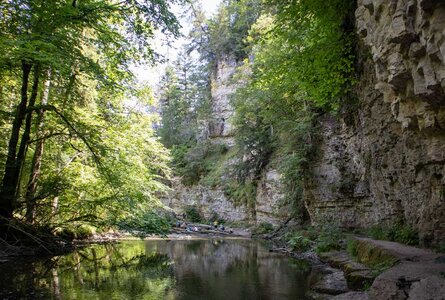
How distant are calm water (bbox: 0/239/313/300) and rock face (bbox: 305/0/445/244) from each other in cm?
345

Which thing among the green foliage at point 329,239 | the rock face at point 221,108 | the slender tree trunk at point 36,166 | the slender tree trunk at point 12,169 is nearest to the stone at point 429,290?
the green foliage at point 329,239

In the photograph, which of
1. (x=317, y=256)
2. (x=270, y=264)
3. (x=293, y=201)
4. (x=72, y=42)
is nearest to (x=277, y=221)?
(x=293, y=201)

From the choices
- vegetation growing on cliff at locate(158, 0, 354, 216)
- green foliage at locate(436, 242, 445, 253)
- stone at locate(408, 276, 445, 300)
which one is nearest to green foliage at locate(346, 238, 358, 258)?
green foliage at locate(436, 242, 445, 253)

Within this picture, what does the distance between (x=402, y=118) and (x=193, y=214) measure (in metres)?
28.3

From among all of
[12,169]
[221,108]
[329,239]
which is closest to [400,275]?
[329,239]

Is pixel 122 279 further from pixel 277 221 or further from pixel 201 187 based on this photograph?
pixel 201 187

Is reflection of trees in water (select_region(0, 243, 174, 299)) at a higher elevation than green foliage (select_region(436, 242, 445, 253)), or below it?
below

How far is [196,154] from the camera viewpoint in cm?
3747

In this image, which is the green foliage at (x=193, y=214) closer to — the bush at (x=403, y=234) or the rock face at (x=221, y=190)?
the rock face at (x=221, y=190)

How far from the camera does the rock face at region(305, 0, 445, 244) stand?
634 centimetres

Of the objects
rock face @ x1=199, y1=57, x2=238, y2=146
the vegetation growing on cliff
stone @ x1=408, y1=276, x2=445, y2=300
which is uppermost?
rock face @ x1=199, y1=57, x2=238, y2=146

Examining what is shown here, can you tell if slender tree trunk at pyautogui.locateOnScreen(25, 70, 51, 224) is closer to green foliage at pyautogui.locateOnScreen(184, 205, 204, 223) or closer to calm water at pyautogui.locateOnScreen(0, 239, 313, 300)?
calm water at pyautogui.locateOnScreen(0, 239, 313, 300)

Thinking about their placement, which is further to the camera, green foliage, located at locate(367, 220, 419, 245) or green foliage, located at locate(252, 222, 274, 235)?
green foliage, located at locate(252, 222, 274, 235)

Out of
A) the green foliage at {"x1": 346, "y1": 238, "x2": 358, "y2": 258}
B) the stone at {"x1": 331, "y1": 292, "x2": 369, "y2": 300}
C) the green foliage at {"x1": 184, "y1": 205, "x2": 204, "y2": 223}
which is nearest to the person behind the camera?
the stone at {"x1": 331, "y1": 292, "x2": 369, "y2": 300}
